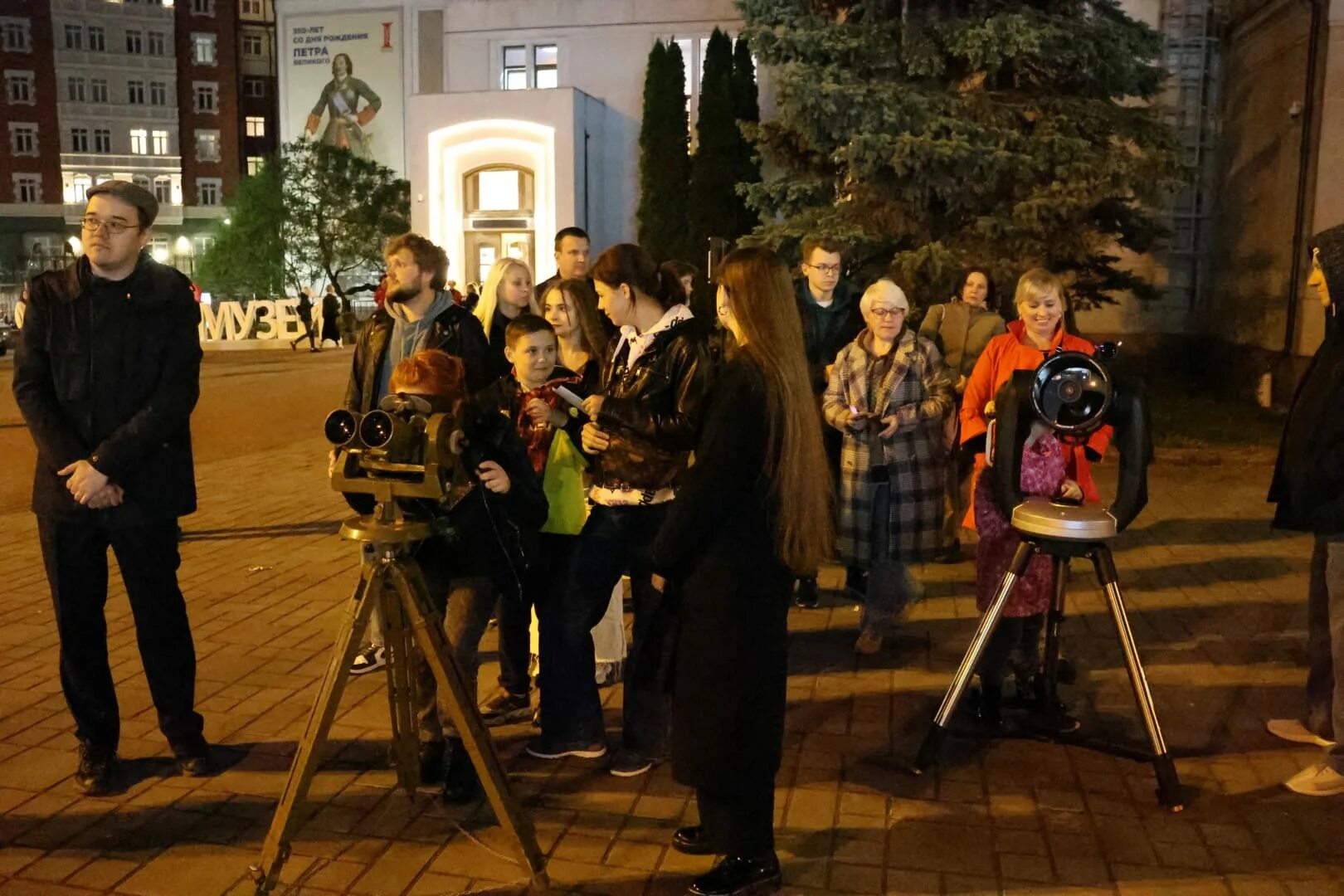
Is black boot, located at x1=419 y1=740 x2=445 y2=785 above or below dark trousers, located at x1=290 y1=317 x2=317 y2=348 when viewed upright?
below

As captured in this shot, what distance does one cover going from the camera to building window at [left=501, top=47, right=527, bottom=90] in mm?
30328

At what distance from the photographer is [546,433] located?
4.17 m

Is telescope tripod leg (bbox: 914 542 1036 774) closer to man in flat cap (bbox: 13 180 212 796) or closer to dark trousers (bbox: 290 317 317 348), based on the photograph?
man in flat cap (bbox: 13 180 212 796)

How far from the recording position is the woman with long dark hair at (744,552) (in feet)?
9.45

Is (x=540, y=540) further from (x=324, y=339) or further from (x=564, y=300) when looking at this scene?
(x=324, y=339)

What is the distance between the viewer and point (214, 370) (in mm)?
22172

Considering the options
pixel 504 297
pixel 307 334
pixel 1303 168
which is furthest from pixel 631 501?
pixel 307 334

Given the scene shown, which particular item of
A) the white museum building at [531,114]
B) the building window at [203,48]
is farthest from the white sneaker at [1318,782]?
the building window at [203,48]

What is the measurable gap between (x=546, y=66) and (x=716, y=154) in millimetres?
7483

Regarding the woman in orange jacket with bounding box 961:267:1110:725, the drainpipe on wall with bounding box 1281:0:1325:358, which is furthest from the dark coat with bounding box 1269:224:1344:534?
the drainpipe on wall with bounding box 1281:0:1325:358

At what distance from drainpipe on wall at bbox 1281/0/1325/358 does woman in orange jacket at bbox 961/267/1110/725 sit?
1211cm

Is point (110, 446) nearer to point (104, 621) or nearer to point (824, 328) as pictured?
point (104, 621)

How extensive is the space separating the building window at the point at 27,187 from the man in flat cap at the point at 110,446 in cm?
6250

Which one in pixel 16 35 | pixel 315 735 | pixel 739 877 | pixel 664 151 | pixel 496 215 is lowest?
pixel 739 877
